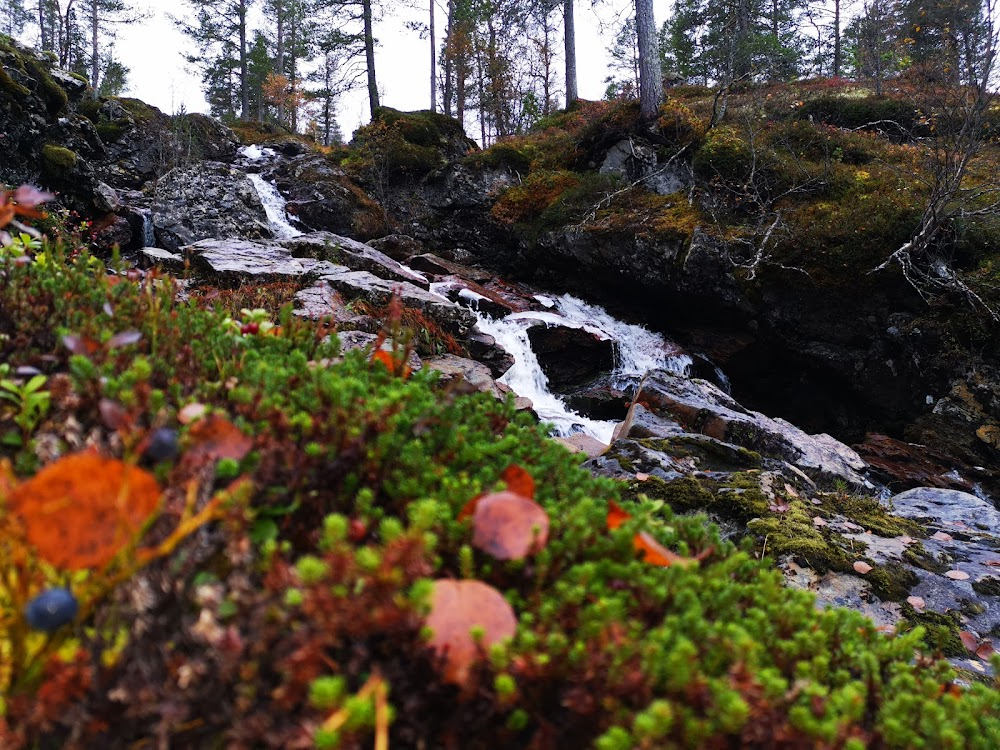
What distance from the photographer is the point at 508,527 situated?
3.56 ft

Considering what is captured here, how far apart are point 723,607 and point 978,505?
22.0 feet

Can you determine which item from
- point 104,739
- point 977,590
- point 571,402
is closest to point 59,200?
point 571,402

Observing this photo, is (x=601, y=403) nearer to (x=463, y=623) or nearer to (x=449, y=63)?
(x=463, y=623)

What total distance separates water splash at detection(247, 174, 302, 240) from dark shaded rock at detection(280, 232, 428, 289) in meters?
3.79

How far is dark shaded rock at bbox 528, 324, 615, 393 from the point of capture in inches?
418

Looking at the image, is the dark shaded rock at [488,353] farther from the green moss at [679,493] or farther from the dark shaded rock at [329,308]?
the green moss at [679,493]

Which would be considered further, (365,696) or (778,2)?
(778,2)

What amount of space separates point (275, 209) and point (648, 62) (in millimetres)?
10684

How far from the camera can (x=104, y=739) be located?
79 centimetres

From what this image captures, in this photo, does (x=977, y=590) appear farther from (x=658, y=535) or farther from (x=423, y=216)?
(x=423, y=216)

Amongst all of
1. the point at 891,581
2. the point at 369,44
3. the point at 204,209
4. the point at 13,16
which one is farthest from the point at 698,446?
the point at 13,16

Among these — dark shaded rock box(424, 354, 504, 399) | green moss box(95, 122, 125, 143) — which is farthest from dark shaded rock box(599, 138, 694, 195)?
green moss box(95, 122, 125, 143)

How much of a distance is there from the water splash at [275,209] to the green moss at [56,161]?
11.5 ft

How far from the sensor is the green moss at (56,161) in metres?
10.2
